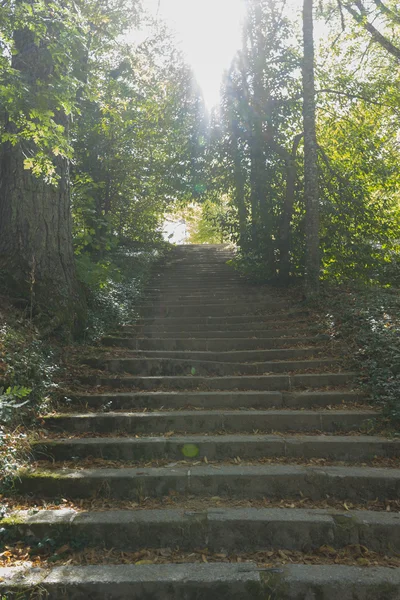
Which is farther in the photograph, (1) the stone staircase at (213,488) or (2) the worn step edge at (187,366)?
(2) the worn step edge at (187,366)

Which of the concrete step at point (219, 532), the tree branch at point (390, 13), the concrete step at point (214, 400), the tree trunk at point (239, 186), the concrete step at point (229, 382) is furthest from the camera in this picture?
the tree trunk at point (239, 186)

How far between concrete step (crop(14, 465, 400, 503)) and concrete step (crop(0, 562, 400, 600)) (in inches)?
35.1

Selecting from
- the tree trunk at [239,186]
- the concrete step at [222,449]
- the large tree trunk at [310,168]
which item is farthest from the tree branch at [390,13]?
the concrete step at [222,449]

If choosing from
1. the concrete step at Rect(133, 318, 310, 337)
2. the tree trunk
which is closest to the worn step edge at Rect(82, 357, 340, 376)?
the concrete step at Rect(133, 318, 310, 337)

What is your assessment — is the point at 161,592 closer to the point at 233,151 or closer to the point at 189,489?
the point at 189,489

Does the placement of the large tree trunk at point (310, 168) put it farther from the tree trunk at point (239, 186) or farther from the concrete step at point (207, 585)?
the concrete step at point (207, 585)

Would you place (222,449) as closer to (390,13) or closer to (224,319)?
(224,319)

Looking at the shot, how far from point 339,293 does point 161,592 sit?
697cm

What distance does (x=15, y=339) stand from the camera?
5168mm

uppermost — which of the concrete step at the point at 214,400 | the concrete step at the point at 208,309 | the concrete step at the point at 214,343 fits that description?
the concrete step at the point at 208,309

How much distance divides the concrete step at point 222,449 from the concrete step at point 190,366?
1812 millimetres

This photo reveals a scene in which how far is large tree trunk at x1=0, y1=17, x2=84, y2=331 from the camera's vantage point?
241 inches

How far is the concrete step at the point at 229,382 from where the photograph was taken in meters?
5.66

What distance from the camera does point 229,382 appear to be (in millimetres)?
5719
